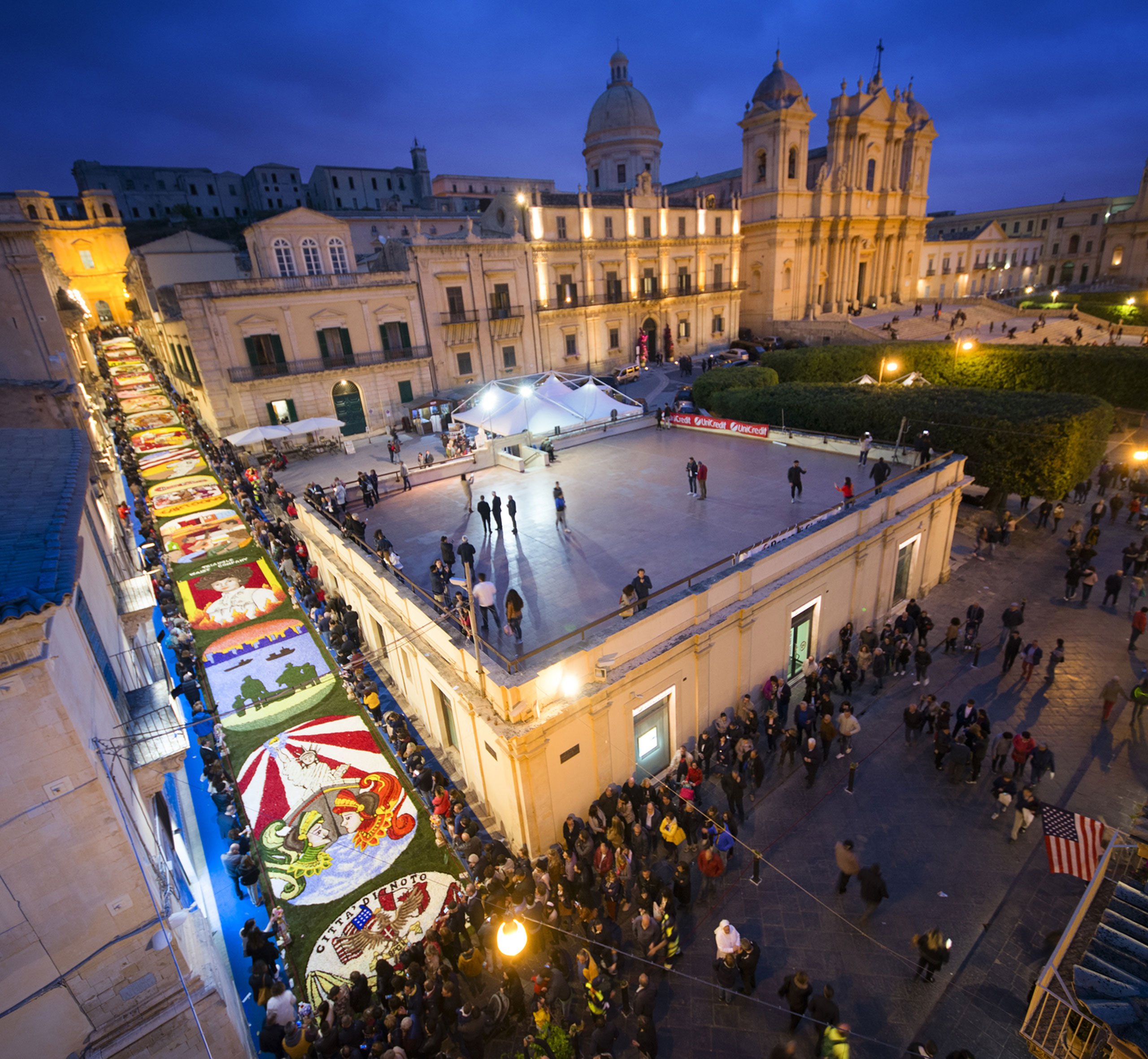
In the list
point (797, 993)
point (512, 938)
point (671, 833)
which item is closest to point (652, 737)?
point (671, 833)

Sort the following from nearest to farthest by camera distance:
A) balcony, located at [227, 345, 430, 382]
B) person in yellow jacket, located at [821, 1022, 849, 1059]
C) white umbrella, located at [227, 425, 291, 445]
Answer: person in yellow jacket, located at [821, 1022, 849, 1059], white umbrella, located at [227, 425, 291, 445], balcony, located at [227, 345, 430, 382]

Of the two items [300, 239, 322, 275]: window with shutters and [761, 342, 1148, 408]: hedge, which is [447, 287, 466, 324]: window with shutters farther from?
[761, 342, 1148, 408]: hedge

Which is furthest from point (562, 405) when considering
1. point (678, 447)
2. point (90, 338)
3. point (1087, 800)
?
point (90, 338)

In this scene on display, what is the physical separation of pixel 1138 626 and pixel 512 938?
609 inches

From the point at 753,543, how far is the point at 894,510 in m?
4.28

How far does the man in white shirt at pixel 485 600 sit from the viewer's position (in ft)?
34.6

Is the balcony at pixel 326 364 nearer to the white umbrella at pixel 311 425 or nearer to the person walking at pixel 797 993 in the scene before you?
the white umbrella at pixel 311 425

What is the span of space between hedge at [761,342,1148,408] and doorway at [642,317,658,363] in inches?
466

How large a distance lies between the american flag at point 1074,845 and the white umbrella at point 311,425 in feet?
87.3

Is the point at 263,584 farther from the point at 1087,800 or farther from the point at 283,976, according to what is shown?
the point at 1087,800

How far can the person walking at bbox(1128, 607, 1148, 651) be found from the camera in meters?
13.7

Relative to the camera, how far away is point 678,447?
2223cm

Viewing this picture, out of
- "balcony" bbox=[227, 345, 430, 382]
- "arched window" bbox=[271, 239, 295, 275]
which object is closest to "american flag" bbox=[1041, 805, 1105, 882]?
"balcony" bbox=[227, 345, 430, 382]

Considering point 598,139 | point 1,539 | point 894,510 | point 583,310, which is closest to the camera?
point 1,539
